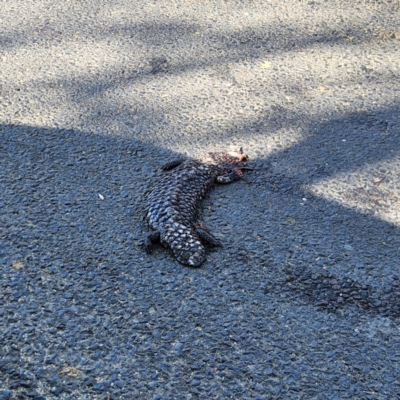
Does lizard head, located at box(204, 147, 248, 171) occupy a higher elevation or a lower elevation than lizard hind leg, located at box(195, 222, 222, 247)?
higher

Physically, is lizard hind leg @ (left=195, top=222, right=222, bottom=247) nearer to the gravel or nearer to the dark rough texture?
the gravel

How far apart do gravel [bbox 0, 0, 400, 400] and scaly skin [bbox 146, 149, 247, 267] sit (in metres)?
0.10

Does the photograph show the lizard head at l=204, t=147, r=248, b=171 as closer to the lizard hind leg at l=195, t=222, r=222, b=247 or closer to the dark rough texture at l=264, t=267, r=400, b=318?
the lizard hind leg at l=195, t=222, r=222, b=247

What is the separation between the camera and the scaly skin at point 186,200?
337 cm

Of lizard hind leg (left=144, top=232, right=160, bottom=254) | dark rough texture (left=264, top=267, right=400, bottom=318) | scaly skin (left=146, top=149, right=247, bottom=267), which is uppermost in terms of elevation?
scaly skin (left=146, top=149, right=247, bottom=267)

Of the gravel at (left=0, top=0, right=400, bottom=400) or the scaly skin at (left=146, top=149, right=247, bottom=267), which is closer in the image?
the gravel at (left=0, top=0, right=400, bottom=400)

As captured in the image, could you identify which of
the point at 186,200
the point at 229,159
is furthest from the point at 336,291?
the point at 229,159

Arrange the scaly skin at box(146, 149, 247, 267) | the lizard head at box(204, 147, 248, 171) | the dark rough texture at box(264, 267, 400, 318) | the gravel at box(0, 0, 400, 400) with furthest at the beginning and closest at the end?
the lizard head at box(204, 147, 248, 171) < the scaly skin at box(146, 149, 247, 267) < the dark rough texture at box(264, 267, 400, 318) < the gravel at box(0, 0, 400, 400)

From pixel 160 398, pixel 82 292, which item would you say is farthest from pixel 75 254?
pixel 160 398

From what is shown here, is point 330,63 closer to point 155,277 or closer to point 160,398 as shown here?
point 155,277

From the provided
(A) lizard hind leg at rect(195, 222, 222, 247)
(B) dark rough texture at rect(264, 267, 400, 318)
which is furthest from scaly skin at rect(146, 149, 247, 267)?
(B) dark rough texture at rect(264, 267, 400, 318)

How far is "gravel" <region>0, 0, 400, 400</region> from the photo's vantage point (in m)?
2.86

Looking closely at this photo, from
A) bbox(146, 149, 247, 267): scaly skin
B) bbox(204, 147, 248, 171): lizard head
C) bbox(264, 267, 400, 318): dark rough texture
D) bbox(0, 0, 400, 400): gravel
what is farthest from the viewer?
bbox(204, 147, 248, 171): lizard head

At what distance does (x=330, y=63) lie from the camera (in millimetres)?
5184
